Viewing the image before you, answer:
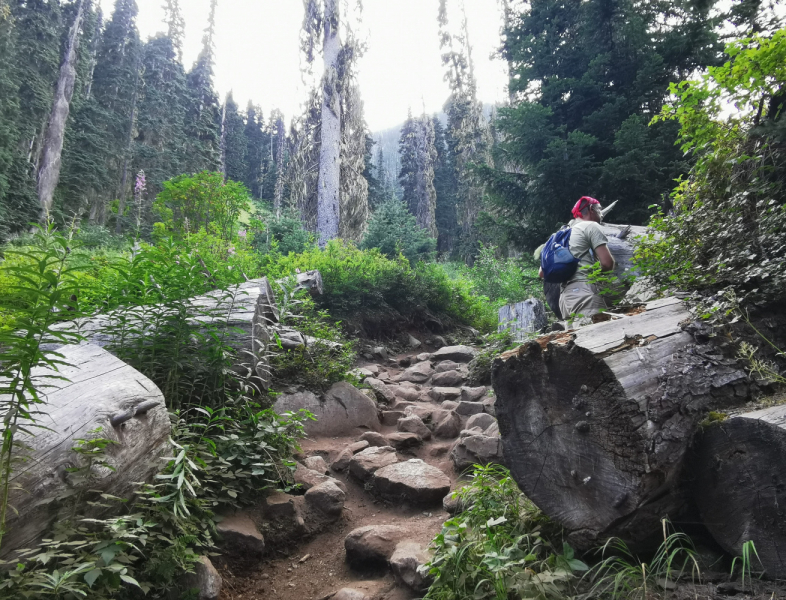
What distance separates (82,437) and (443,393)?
4.38 m

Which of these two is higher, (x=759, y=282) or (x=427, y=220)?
(x=427, y=220)

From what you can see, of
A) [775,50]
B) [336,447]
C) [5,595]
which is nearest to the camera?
[5,595]

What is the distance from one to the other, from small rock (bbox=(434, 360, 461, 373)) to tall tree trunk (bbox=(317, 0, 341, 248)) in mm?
8754

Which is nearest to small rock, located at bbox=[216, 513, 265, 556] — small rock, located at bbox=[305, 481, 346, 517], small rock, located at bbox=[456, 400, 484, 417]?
small rock, located at bbox=[305, 481, 346, 517]

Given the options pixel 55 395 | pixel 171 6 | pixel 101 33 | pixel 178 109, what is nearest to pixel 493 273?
pixel 55 395

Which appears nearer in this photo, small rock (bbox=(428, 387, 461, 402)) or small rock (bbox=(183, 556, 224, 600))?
small rock (bbox=(183, 556, 224, 600))

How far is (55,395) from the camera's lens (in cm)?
221

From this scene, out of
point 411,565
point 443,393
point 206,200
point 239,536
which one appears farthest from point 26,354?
point 206,200

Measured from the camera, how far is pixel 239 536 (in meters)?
2.74

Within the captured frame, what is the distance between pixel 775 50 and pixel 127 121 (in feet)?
120

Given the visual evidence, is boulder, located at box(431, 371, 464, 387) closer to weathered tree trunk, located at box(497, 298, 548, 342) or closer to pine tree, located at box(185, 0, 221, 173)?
weathered tree trunk, located at box(497, 298, 548, 342)

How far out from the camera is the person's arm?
13.8 feet

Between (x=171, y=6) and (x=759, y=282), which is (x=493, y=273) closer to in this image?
(x=759, y=282)

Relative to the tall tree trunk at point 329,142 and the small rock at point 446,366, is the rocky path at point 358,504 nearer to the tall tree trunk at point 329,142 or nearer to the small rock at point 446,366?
the small rock at point 446,366
